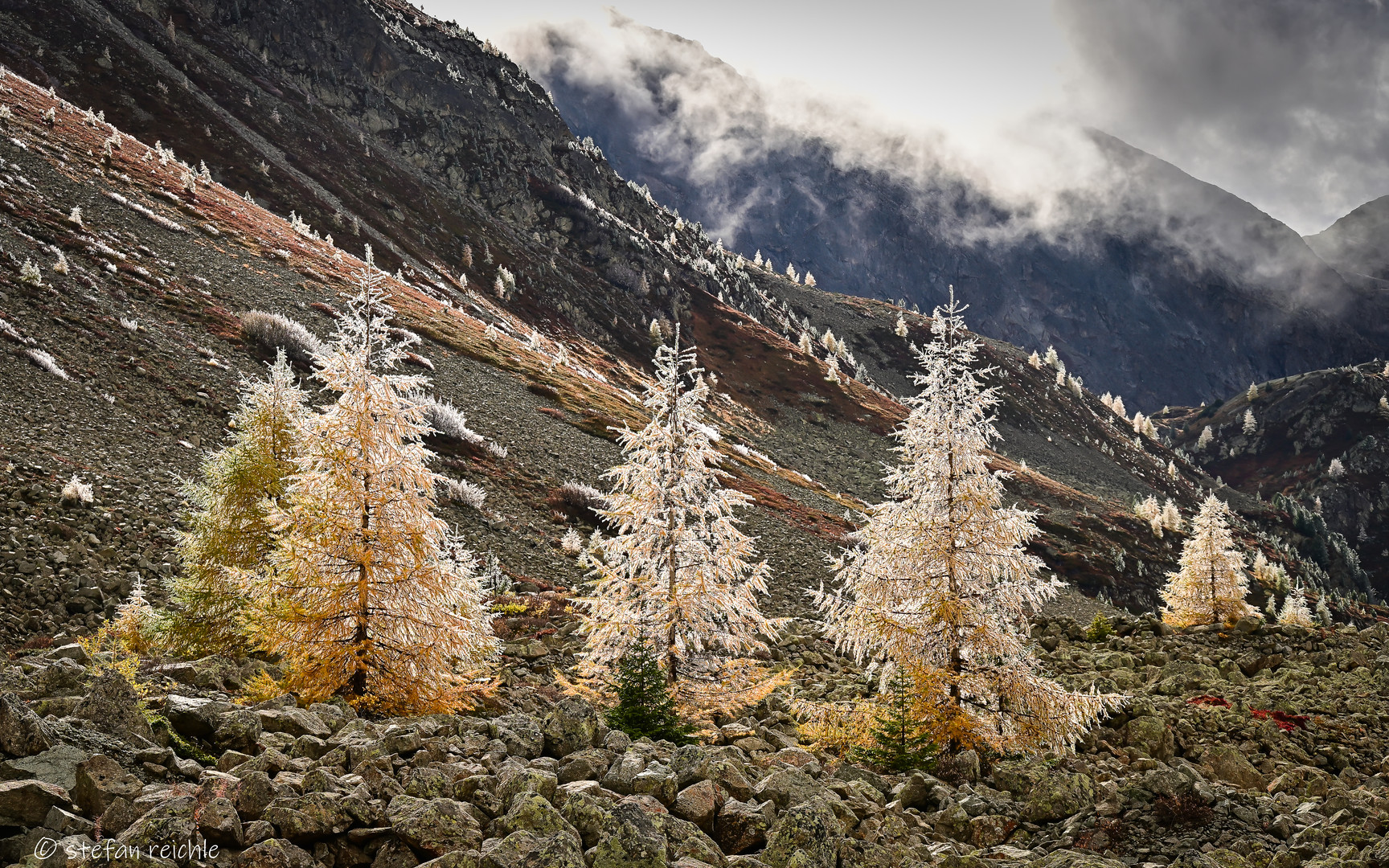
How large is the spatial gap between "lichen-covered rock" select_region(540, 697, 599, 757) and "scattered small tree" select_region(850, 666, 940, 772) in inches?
210

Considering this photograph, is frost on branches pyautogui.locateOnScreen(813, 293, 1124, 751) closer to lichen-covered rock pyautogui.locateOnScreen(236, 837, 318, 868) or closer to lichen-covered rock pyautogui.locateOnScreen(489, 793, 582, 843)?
lichen-covered rock pyautogui.locateOnScreen(489, 793, 582, 843)

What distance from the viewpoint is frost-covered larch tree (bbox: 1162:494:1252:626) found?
31844mm

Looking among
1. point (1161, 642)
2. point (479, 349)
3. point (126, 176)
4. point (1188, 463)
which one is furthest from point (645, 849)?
point (1188, 463)

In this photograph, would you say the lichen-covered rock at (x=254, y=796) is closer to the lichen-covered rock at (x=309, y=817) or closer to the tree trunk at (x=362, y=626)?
the lichen-covered rock at (x=309, y=817)

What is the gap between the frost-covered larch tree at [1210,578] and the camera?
31844mm

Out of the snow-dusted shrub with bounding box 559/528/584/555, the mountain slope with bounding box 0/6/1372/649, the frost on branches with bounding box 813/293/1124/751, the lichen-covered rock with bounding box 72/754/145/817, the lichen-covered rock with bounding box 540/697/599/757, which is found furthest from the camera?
the snow-dusted shrub with bounding box 559/528/584/555

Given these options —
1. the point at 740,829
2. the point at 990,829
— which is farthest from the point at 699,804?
the point at 990,829

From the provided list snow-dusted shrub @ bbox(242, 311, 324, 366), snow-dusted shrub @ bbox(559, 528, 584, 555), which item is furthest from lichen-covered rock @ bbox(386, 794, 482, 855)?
snow-dusted shrub @ bbox(242, 311, 324, 366)

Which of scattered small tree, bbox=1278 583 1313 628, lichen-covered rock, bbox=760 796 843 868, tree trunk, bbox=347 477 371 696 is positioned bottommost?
tree trunk, bbox=347 477 371 696

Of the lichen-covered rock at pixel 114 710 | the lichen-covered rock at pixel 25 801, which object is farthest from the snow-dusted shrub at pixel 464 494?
the lichen-covered rock at pixel 25 801

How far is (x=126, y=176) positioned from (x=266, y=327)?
27.6 m

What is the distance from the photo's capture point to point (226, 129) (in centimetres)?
8788

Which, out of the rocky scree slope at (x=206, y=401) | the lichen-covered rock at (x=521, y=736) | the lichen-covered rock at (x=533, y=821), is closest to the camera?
the lichen-covered rock at (x=533, y=821)

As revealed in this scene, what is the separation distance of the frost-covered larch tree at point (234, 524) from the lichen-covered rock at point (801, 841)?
409 inches
